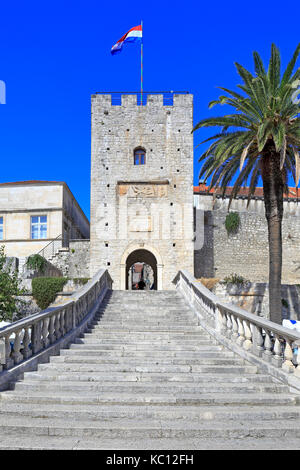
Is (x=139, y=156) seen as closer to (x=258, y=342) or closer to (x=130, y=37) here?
(x=130, y=37)

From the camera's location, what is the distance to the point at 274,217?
13.5 m

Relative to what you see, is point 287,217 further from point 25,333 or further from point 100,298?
point 25,333

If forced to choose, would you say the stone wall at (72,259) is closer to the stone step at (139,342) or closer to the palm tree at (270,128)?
the palm tree at (270,128)

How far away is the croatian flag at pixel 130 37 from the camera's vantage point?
A: 23.7 meters

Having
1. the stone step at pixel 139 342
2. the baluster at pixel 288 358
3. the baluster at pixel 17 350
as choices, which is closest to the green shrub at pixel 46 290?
the stone step at pixel 139 342

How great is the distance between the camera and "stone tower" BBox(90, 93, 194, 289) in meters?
23.5

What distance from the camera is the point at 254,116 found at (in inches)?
518

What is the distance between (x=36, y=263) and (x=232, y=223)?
1360cm

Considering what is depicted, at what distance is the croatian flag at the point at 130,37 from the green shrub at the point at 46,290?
1278 cm

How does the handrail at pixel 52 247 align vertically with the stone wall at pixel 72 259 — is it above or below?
above

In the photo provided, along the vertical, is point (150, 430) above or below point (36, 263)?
below

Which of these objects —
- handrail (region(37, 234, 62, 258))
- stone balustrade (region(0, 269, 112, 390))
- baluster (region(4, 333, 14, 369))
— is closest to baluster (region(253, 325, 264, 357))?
stone balustrade (region(0, 269, 112, 390))

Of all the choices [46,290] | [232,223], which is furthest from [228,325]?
[232,223]

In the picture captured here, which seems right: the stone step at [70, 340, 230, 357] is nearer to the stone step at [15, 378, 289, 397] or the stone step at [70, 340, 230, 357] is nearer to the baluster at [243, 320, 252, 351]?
the baluster at [243, 320, 252, 351]
